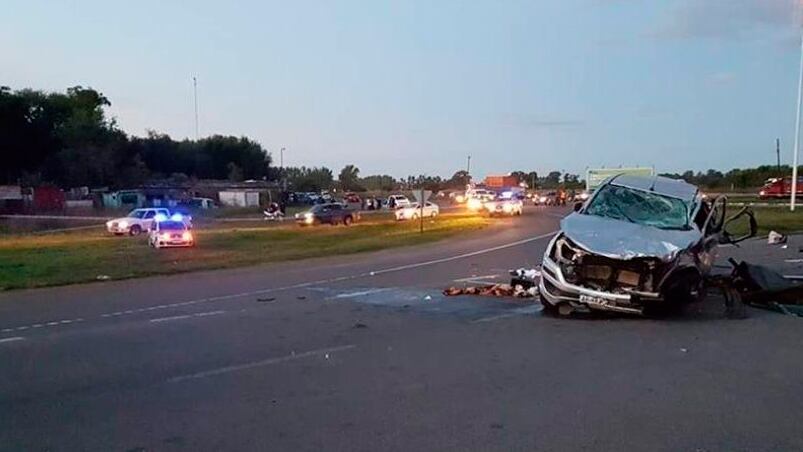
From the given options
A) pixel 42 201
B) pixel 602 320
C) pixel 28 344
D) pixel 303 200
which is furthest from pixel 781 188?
pixel 28 344

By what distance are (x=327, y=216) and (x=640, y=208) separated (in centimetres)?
4126

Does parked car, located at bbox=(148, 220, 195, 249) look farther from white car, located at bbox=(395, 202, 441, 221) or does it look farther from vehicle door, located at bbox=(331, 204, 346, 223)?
white car, located at bbox=(395, 202, 441, 221)

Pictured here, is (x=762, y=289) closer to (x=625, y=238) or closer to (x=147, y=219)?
(x=625, y=238)

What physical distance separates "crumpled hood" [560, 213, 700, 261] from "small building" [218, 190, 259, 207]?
81.4 m

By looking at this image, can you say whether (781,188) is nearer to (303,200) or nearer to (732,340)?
(303,200)

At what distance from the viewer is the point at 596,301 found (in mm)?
11812

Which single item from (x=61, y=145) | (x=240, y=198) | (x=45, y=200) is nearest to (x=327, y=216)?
(x=45, y=200)

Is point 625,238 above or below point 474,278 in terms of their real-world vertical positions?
above

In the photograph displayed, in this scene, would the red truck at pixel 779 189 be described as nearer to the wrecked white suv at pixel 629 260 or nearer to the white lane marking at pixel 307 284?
the white lane marking at pixel 307 284

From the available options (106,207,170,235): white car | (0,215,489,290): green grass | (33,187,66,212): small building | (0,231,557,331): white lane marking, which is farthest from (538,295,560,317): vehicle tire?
(33,187,66,212): small building

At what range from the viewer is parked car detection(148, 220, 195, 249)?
1396 inches

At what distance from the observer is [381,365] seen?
8.83 metres

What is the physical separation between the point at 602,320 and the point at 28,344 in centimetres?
765

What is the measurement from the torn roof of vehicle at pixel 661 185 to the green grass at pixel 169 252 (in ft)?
41.9
